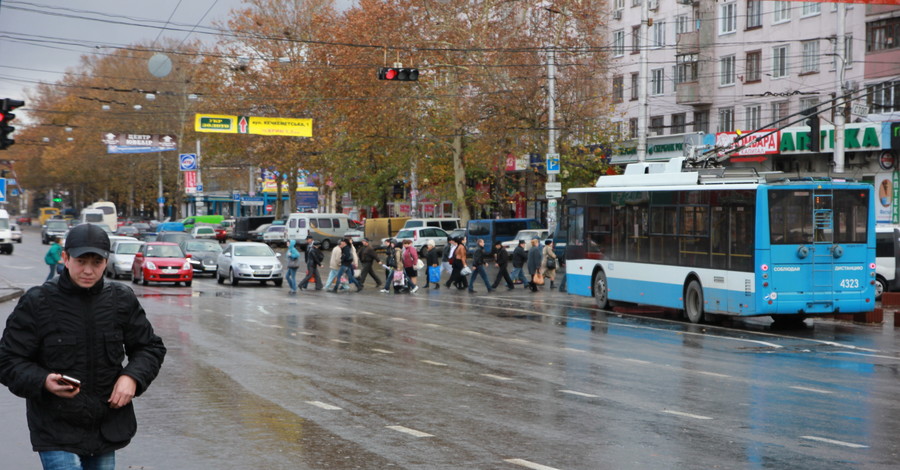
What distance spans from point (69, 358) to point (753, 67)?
5031 cm

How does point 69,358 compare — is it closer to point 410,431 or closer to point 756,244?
point 410,431

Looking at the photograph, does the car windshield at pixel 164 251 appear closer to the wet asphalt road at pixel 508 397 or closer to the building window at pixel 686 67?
the wet asphalt road at pixel 508 397

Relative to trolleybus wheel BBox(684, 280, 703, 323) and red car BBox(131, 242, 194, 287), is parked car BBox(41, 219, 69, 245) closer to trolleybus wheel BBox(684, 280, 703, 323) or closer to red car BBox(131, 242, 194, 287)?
red car BBox(131, 242, 194, 287)

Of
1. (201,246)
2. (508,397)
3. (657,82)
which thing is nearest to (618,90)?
(657,82)

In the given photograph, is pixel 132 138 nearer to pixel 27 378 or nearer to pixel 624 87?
pixel 624 87

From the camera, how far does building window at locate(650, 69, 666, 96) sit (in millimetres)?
59625

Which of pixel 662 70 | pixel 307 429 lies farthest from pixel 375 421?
pixel 662 70

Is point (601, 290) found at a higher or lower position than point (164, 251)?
lower

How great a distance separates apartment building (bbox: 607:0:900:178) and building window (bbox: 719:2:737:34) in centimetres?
5

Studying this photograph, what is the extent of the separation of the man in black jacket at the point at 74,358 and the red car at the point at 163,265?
101ft

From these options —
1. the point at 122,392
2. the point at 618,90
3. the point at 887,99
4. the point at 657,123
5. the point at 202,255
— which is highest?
the point at 618,90

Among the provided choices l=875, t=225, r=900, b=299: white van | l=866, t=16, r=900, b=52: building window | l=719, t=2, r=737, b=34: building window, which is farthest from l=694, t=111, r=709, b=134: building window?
l=875, t=225, r=900, b=299: white van

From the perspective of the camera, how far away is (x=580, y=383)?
13414 millimetres

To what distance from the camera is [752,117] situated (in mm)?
52250
